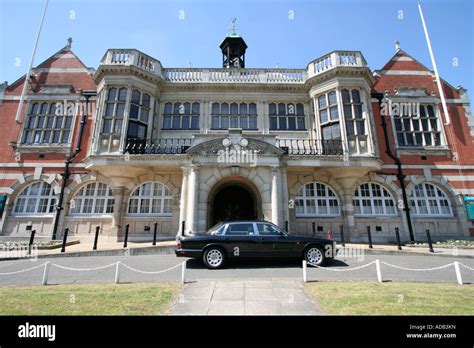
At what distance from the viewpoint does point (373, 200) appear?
1512cm

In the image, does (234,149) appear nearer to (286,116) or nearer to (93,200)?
(286,116)

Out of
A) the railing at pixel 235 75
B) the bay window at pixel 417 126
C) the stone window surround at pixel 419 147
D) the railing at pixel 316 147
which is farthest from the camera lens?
the railing at pixel 235 75

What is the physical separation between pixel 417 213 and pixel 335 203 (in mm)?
5552

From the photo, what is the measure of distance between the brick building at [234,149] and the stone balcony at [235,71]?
0.09m

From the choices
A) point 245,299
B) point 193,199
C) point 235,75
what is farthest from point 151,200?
point 245,299

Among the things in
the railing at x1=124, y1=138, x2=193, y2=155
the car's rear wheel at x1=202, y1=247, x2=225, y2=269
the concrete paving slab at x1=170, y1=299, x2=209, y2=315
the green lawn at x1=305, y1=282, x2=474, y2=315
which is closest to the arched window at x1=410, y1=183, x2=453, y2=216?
the green lawn at x1=305, y1=282, x2=474, y2=315

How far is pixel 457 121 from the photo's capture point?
53.8 ft

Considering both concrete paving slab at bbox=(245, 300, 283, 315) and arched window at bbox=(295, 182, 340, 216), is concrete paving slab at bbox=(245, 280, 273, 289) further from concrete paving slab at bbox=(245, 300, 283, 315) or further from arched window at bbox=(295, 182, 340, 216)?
arched window at bbox=(295, 182, 340, 216)

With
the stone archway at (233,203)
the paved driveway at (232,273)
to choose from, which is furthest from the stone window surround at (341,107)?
the paved driveway at (232,273)

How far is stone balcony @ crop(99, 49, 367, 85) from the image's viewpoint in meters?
14.9

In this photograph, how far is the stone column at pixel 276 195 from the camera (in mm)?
11305

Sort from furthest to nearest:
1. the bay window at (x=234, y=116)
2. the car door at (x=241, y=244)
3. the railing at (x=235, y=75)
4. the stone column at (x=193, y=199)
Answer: the railing at (x=235, y=75) < the bay window at (x=234, y=116) < the stone column at (x=193, y=199) < the car door at (x=241, y=244)

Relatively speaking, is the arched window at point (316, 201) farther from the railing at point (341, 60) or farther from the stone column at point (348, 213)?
the railing at point (341, 60)

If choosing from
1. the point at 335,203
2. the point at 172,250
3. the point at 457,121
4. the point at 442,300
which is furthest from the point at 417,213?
the point at 172,250
